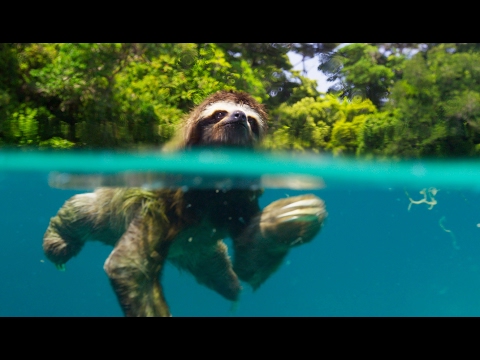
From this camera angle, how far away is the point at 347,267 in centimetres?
612

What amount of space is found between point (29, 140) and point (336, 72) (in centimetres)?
342

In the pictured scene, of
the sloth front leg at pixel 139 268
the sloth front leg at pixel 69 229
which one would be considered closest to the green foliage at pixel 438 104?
the sloth front leg at pixel 139 268

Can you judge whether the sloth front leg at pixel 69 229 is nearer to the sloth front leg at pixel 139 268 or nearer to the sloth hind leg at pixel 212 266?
the sloth front leg at pixel 139 268

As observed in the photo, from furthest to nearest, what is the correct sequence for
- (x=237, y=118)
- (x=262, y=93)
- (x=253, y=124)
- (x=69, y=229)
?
(x=69, y=229) → (x=262, y=93) → (x=253, y=124) → (x=237, y=118)

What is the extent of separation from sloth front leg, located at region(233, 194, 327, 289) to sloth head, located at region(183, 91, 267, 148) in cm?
74

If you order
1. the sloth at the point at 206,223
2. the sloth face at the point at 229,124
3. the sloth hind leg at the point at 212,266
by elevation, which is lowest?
the sloth hind leg at the point at 212,266

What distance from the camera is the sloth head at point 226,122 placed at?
13.2 ft

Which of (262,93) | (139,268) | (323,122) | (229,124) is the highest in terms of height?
(262,93)

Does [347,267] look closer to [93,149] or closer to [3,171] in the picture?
[93,149]

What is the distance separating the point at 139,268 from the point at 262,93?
7.38 feet

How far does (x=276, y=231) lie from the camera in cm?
403

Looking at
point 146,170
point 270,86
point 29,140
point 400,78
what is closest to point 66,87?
point 29,140

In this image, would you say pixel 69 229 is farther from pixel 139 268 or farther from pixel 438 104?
pixel 438 104

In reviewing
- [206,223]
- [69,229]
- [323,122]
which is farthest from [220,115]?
[69,229]
